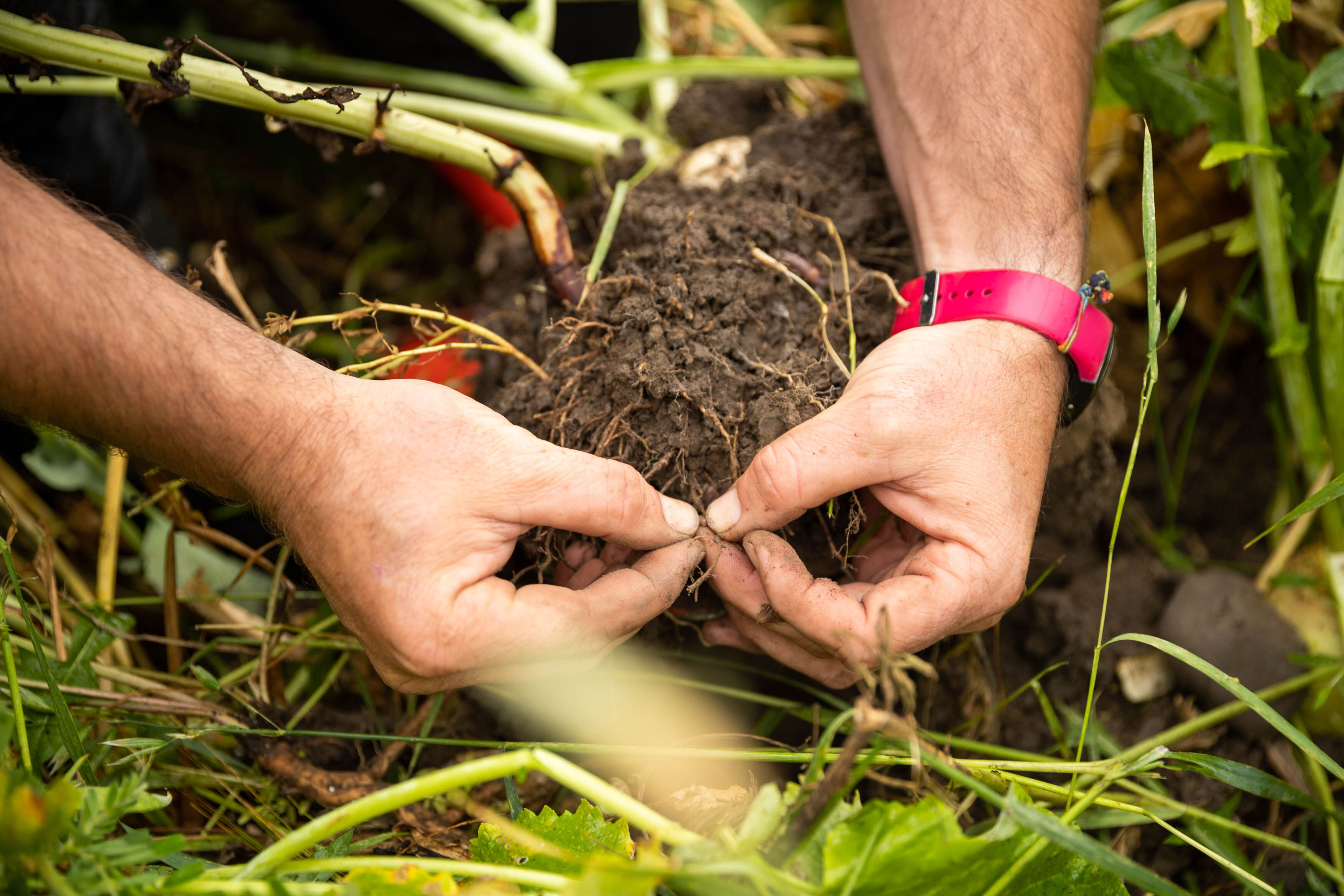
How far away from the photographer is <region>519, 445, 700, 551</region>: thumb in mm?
967

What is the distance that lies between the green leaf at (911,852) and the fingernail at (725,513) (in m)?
0.39

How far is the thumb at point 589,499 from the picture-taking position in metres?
0.97

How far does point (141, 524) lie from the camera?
1753mm

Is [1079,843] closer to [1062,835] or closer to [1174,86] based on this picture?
[1062,835]

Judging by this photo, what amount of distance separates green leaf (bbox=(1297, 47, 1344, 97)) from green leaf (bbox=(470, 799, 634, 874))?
155 centimetres

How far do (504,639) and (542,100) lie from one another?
4.76 ft

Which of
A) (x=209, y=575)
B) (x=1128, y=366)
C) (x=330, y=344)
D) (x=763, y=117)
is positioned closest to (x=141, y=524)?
(x=209, y=575)

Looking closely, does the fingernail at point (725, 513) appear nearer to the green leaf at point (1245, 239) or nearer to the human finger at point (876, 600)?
the human finger at point (876, 600)

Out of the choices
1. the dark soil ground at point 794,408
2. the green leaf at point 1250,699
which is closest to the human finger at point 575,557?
the dark soil ground at point 794,408

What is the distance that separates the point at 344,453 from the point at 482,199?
1.22 meters

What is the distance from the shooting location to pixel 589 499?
0.97m

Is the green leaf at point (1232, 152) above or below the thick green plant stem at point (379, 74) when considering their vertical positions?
below

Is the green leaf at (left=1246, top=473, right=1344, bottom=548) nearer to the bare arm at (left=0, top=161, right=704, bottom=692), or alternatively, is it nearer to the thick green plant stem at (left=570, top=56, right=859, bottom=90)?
the bare arm at (left=0, top=161, right=704, bottom=692)

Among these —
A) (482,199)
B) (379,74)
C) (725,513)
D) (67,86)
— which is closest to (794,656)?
(725,513)
